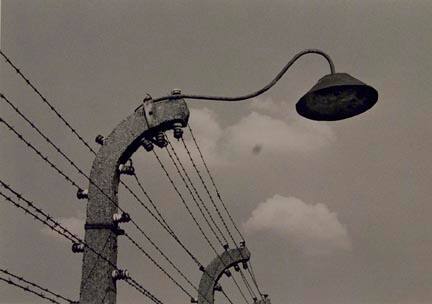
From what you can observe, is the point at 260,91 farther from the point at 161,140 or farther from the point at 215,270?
the point at 215,270

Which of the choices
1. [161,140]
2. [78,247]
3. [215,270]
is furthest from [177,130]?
[215,270]

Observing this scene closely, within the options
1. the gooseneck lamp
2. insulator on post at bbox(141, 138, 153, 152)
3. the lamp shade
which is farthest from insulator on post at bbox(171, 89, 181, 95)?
the lamp shade

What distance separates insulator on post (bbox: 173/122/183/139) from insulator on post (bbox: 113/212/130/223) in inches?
48.9

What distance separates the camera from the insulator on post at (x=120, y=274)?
21.4ft

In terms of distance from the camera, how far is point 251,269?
22594 millimetres

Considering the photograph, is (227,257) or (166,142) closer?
(166,142)

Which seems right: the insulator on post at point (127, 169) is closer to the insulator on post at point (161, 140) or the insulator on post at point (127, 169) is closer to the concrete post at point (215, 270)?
the insulator on post at point (161, 140)

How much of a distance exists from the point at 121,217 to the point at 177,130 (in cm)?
137

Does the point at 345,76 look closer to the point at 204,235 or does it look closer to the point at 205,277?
the point at 204,235

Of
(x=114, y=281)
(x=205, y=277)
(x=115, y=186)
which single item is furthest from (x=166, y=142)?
(x=205, y=277)

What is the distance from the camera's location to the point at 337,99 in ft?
24.7

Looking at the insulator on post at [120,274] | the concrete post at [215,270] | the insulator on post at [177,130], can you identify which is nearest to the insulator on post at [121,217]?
the insulator on post at [120,274]

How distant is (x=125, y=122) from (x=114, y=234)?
1.45 m

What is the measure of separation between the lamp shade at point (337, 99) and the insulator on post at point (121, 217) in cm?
272
